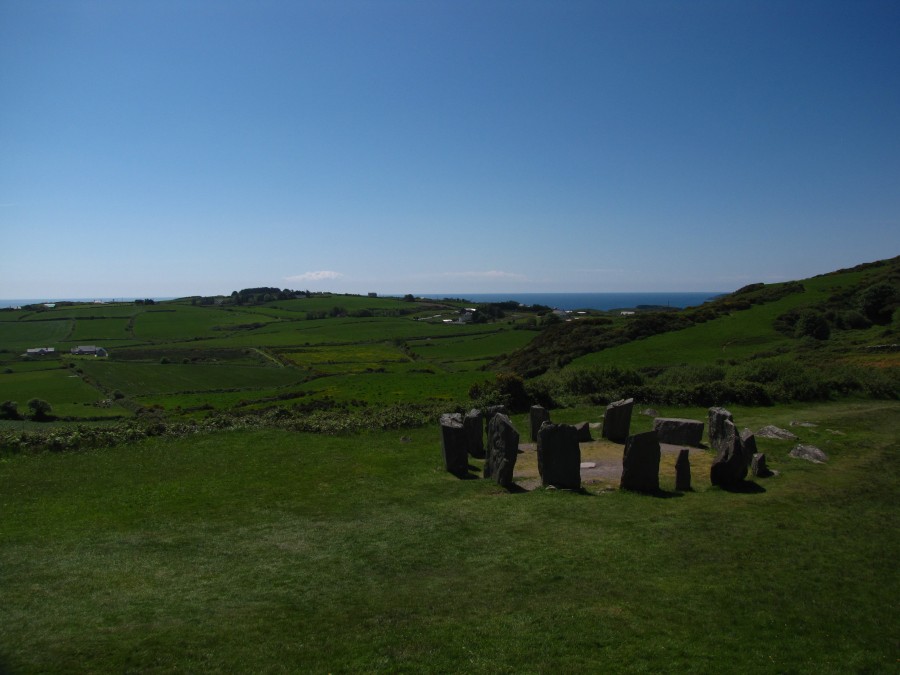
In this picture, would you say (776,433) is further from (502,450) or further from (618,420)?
(502,450)

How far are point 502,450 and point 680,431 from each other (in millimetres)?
9715

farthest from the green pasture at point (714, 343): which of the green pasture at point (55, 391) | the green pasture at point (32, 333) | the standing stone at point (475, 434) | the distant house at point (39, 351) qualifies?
the green pasture at point (32, 333)

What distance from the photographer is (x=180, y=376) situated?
7800 centimetres

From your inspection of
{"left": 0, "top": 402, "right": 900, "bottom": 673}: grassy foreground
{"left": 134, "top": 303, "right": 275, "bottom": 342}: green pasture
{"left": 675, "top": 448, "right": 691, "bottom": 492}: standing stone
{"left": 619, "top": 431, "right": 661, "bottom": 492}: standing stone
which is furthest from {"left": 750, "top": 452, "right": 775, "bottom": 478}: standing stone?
{"left": 134, "top": 303, "right": 275, "bottom": 342}: green pasture

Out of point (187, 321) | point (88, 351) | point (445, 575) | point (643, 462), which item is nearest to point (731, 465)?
point (643, 462)

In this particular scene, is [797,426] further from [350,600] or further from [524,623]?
[350,600]

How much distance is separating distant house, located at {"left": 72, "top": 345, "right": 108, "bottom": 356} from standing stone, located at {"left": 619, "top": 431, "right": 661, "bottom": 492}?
9696 centimetres

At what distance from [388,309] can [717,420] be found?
133 metres

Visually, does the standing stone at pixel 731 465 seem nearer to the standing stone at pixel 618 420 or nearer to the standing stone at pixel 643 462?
the standing stone at pixel 643 462

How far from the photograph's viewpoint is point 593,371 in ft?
132

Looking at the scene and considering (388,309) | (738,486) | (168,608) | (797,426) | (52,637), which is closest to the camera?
(52,637)

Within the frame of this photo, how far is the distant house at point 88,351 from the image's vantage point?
94.0 m

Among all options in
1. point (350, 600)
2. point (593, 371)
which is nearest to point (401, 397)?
point (593, 371)

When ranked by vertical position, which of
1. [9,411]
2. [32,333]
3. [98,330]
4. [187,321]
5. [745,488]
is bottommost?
[9,411]
